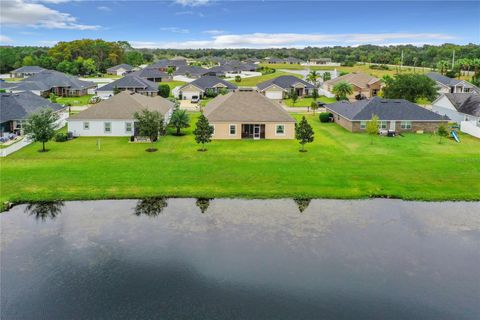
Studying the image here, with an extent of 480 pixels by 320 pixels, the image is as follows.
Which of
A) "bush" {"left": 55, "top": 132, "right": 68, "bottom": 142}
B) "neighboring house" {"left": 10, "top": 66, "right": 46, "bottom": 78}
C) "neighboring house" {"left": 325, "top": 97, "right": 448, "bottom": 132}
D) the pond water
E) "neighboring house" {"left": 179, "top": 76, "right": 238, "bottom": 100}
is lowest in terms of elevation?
the pond water

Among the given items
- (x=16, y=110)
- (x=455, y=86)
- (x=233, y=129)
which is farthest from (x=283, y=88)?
(x=16, y=110)

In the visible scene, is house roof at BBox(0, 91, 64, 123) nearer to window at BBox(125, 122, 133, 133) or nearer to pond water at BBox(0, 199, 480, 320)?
window at BBox(125, 122, 133, 133)

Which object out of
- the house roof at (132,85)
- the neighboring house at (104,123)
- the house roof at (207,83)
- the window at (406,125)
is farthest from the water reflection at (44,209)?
the house roof at (207,83)

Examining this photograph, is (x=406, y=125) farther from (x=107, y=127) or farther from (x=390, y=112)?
(x=107, y=127)

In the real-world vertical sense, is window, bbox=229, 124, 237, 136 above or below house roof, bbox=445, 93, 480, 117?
below

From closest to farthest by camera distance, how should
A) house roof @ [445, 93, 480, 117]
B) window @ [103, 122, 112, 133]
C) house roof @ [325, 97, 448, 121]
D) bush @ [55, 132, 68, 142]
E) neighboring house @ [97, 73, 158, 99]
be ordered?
1. bush @ [55, 132, 68, 142]
2. window @ [103, 122, 112, 133]
3. house roof @ [325, 97, 448, 121]
4. house roof @ [445, 93, 480, 117]
5. neighboring house @ [97, 73, 158, 99]

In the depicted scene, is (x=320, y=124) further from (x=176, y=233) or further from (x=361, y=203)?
(x=176, y=233)

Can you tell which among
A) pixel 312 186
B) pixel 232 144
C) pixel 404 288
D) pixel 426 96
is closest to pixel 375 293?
pixel 404 288

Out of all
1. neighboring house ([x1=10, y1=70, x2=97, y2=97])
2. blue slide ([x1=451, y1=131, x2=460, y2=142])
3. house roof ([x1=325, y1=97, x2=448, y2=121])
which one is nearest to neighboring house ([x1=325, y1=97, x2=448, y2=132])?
house roof ([x1=325, y1=97, x2=448, y2=121])
